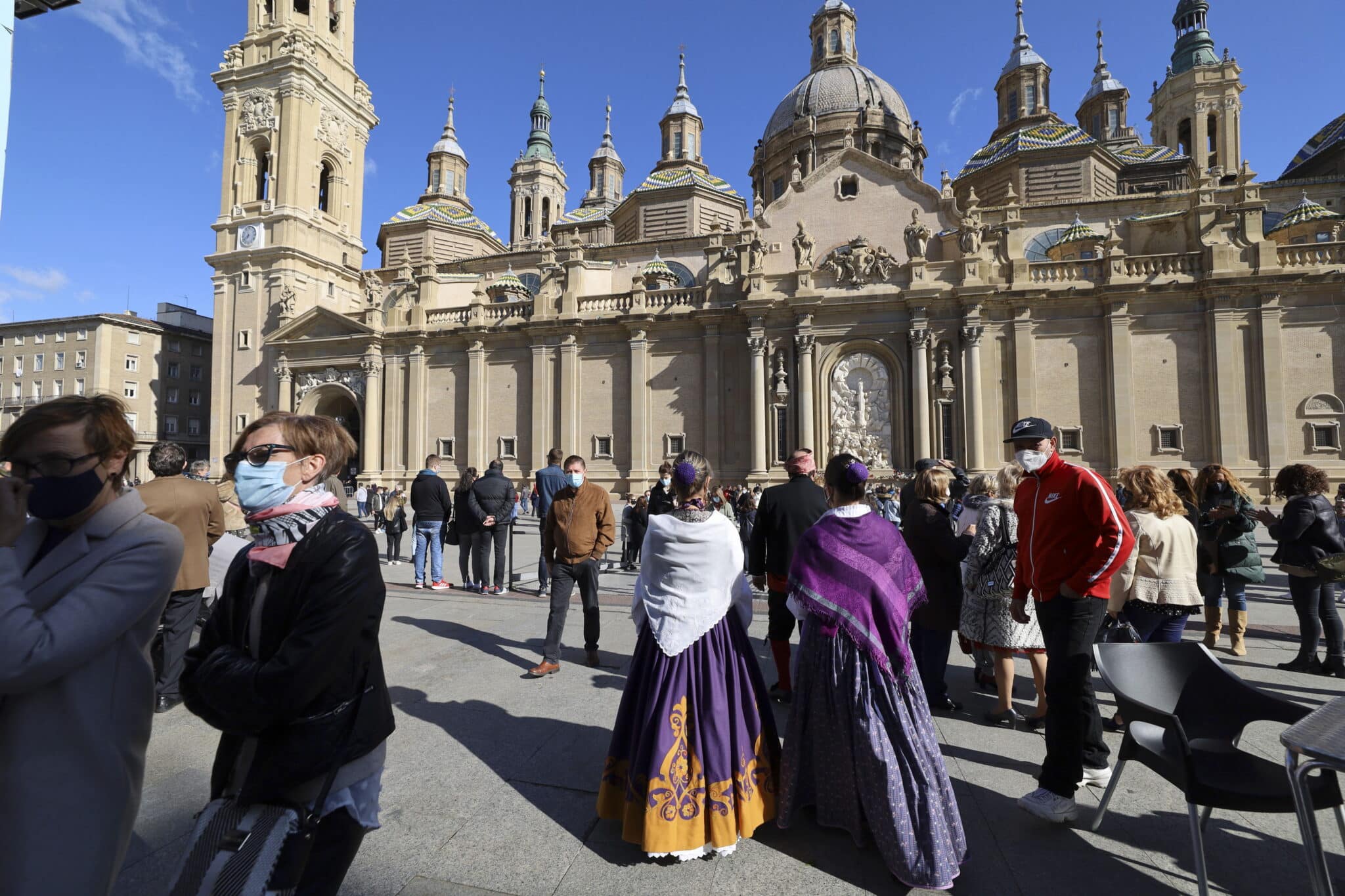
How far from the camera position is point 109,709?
1797 millimetres

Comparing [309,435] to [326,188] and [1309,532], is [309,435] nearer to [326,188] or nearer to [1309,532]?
[1309,532]

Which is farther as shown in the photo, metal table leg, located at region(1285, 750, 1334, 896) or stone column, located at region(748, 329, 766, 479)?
stone column, located at region(748, 329, 766, 479)

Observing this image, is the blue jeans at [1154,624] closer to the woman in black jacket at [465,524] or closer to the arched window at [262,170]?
the woman in black jacket at [465,524]

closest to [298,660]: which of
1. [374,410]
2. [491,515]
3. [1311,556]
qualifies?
[491,515]

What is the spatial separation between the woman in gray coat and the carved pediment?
2954cm

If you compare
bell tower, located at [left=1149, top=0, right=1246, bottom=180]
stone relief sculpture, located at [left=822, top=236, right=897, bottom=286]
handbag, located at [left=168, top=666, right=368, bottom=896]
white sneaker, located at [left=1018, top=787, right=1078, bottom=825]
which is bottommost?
white sneaker, located at [left=1018, top=787, right=1078, bottom=825]

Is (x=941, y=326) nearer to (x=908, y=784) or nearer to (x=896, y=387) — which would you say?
(x=896, y=387)

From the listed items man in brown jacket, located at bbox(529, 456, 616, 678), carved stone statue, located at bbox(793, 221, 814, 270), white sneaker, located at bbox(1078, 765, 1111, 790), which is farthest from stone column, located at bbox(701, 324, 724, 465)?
white sneaker, located at bbox(1078, 765, 1111, 790)

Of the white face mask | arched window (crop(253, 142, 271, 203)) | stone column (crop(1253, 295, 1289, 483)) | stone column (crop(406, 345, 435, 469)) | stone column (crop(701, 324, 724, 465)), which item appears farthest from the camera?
arched window (crop(253, 142, 271, 203))

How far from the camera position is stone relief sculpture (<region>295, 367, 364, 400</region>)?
2881cm

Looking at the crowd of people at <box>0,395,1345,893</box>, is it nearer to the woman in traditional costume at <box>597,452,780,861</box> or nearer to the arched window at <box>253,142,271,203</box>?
the woman in traditional costume at <box>597,452,780,861</box>

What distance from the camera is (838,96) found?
34750 mm

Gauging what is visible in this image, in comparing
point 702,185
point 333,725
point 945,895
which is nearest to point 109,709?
point 333,725

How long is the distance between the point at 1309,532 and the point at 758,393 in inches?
706
